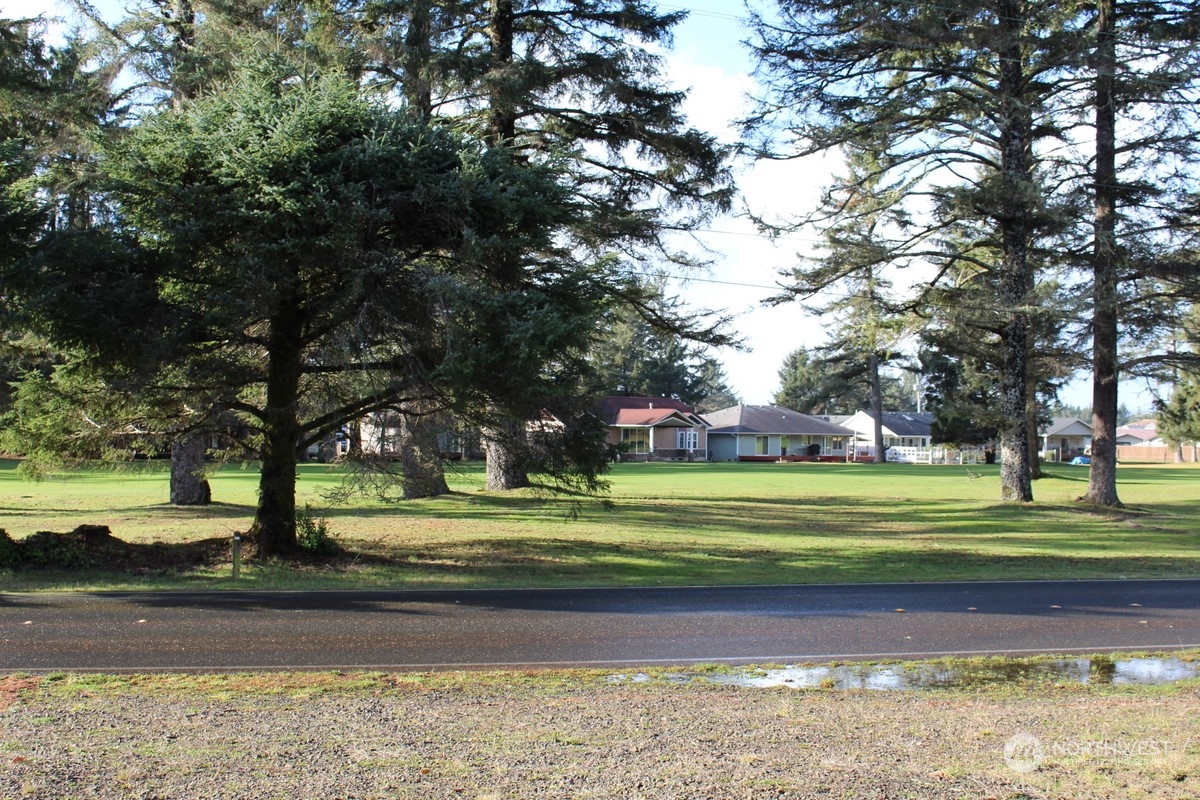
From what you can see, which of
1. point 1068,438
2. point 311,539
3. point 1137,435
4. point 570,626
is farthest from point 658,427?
point 1137,435

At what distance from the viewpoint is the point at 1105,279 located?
2347 cm

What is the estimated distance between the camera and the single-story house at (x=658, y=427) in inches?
2943

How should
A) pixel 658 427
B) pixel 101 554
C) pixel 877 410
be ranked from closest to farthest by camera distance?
pixel 101 554
pixel 658 427
pixel 877 410

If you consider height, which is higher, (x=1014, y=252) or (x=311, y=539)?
(x=1014, y=252)

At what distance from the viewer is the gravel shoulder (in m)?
5.12

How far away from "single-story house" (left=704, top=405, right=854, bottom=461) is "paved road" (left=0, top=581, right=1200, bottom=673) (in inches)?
2667

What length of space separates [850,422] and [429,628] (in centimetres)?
9050

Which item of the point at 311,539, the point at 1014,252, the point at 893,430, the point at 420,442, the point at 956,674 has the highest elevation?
the point at 1014,252

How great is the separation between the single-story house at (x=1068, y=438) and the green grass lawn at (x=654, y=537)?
228 feet

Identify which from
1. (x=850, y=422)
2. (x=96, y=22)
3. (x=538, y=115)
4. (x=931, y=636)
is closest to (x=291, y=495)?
(x=931, y=636)

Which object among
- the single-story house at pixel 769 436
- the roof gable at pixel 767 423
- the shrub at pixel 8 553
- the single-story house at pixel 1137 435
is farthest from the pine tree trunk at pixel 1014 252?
the single-story house at pixel 1137 435

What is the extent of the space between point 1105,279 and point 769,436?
201 feet

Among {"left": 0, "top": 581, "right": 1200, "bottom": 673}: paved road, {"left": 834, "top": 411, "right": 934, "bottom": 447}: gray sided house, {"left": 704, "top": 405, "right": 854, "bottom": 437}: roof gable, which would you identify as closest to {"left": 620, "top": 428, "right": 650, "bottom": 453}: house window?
{"left": 704, "top": 405, "right": 854, "bottom": 437}: roof gable

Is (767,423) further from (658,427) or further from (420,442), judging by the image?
(420,442)
